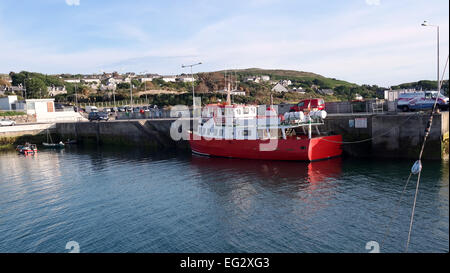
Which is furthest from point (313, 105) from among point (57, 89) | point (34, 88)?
point (57, 89)

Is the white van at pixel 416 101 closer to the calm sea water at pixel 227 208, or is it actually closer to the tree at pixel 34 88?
the calm sea water at pixel 227 208

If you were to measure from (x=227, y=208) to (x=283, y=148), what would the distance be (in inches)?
437

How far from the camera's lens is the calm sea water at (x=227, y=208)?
39.8 ft

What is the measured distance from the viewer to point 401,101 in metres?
28.8

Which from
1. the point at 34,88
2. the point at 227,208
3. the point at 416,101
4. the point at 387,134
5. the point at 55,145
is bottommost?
the point at 227,208

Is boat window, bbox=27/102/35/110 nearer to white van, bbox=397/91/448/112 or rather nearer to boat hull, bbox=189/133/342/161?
boat hull, bbox=189/133/342/161

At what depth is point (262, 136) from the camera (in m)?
27.2

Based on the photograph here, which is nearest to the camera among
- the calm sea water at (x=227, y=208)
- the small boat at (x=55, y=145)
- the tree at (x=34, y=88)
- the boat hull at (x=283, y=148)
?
the calm sea water at (x=227, y=208)

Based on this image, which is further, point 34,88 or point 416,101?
point 34,88

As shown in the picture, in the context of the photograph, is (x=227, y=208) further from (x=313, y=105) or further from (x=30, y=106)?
(x=30, y=106)

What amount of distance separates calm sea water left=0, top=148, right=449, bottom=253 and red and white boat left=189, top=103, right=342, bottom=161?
113cm

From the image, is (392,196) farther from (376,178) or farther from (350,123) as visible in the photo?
(350,123)

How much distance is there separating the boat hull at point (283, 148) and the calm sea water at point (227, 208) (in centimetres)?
91

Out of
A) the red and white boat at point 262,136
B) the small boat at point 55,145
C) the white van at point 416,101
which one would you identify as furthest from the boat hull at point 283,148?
the small boat at point 55,145
